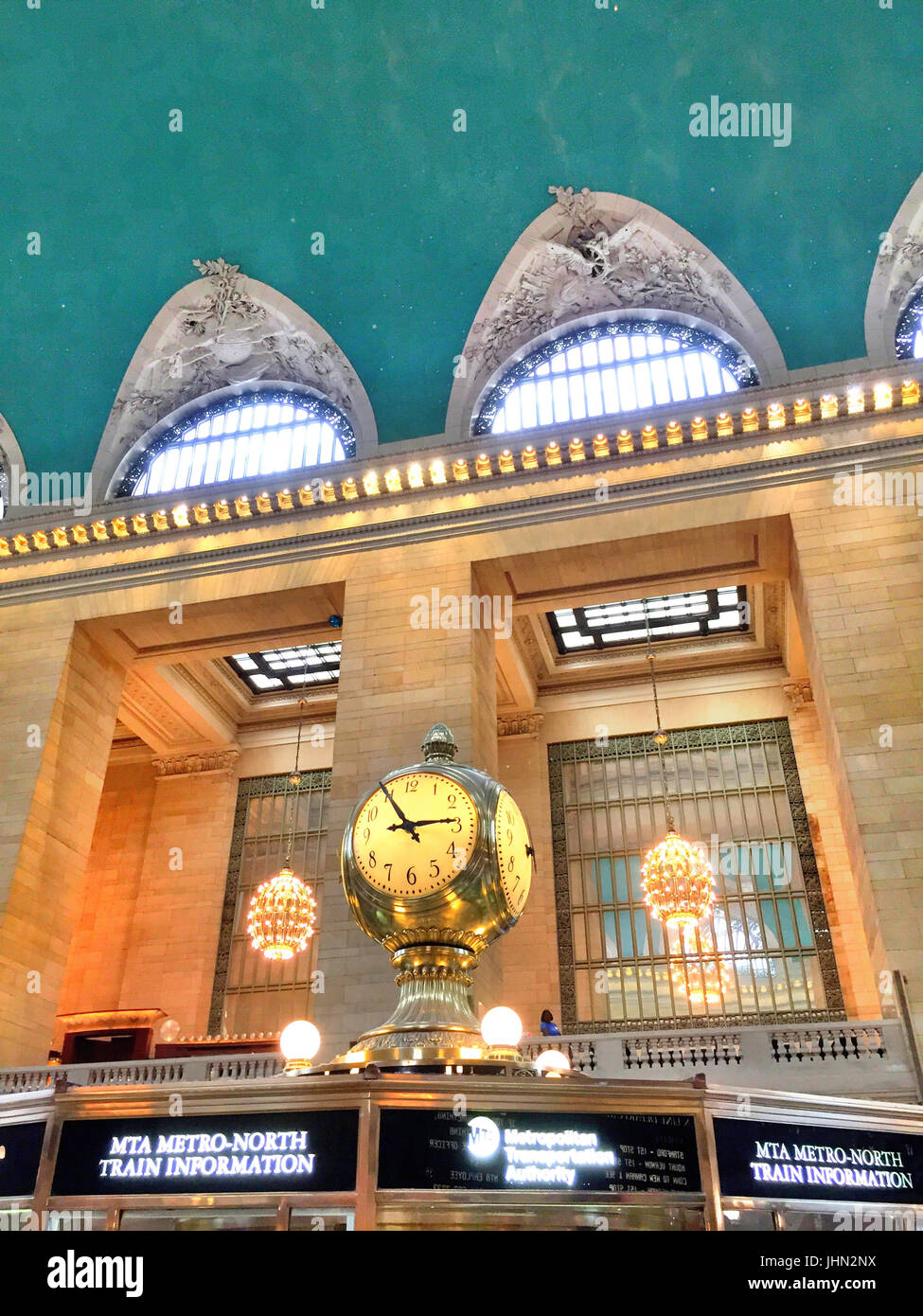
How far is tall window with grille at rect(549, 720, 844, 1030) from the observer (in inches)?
574

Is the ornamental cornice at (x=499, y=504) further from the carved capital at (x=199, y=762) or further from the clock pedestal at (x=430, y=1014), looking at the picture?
the clock pedestal at (x=430, y=1014)

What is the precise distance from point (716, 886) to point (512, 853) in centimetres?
1441

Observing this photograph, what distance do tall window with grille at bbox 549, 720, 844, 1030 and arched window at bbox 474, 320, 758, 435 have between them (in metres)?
5.94

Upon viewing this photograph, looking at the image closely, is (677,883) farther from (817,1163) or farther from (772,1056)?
(817,1163)

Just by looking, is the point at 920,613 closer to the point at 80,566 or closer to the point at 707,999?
the point at 707,999

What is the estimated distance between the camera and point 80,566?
14.2 m

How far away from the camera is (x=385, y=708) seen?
39.1 ft

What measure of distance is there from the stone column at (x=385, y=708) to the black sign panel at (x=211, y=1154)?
8732mm

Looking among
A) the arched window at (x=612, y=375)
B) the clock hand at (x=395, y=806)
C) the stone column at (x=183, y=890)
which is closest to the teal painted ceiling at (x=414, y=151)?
the arched window at (x=612, y=375)

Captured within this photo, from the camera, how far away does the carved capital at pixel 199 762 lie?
61.5 feet

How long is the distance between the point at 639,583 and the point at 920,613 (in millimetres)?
3765

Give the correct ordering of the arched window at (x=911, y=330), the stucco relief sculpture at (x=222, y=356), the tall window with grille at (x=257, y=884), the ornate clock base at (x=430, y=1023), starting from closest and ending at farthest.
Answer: the ornate clock base at (x=430, y=1023) → the arched window at (x=911, y=330) → the stucco relief sculpture at (x=222, y=356) → the tall window with grille at (x=257, y=884)

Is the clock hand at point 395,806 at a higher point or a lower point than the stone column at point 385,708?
lower

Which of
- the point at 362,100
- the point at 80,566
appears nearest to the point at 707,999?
the point at 80,566
